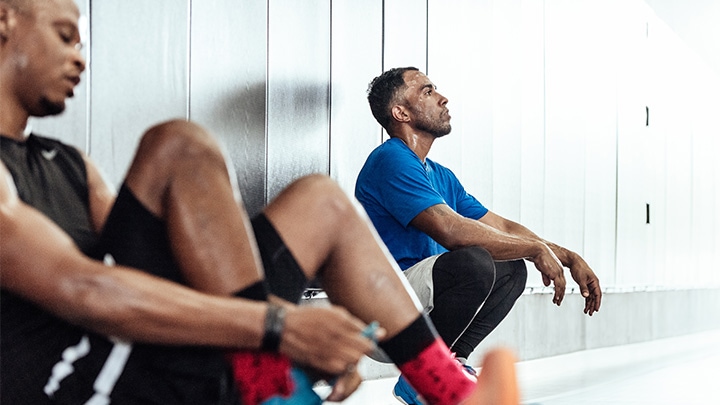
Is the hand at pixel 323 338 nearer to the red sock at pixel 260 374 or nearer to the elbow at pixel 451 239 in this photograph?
the red sock at pixel 260 374

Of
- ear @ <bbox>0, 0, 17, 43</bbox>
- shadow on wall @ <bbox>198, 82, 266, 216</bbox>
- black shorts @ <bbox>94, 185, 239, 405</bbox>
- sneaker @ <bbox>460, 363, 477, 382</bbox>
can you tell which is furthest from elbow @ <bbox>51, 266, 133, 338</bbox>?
shadow on wall @ <bbox>198, 82, 266, 216</bbox>

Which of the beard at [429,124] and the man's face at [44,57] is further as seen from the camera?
the beard at [429,124]

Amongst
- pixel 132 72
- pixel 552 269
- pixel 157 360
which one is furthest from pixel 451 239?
pixel 157 360

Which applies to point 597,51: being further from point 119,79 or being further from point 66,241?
point 66,241

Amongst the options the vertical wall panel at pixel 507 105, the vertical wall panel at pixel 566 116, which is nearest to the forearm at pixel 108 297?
the vertical wall panel at pixel 507 105

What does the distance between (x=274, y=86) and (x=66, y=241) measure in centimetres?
225

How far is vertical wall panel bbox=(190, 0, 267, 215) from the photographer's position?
9.79 feet

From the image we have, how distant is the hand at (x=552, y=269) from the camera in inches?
103

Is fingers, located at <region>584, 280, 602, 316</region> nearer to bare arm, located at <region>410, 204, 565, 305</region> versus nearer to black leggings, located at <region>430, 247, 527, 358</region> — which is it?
bare arm, located at <region>410, 204, 565, 305</region>

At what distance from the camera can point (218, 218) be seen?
1204 millimetres

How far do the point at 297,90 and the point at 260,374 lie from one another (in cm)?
236

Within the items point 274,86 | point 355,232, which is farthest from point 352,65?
point 355,232

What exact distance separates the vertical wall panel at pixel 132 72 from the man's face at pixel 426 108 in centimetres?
75

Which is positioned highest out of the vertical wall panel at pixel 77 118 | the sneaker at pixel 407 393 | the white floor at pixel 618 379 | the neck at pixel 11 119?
the vertical wall panel at pixel 77 118
